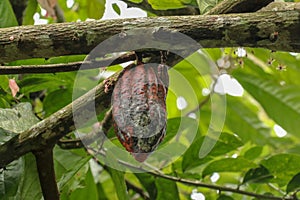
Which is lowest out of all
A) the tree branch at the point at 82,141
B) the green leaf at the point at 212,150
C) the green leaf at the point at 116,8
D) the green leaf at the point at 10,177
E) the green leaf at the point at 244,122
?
the green leaf at the point at 244,122

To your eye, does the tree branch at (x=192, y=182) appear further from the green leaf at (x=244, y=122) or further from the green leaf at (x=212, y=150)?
the green leaf at (x=244, y=122)

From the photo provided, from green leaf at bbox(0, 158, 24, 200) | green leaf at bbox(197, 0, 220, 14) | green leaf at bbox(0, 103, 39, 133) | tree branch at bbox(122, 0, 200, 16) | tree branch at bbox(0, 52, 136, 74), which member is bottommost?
green leaf at bbox(0, 158, 24, 200)

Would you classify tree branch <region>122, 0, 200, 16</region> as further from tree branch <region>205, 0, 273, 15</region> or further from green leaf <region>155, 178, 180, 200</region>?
tree branch <region>205, 0, 273, 15</region>

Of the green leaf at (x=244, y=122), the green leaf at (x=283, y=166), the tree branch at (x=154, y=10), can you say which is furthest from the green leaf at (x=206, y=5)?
the green leaf at (x=244, y=122)

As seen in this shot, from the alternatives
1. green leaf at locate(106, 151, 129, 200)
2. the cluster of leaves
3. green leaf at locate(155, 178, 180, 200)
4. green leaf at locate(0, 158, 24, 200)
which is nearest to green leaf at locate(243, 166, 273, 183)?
the cluster of leaves

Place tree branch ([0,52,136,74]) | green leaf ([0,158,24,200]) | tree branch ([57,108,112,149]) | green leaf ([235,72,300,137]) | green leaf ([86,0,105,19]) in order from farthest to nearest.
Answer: green leaf ([235,72,300,137])
green leaf ([86,0,105,19])
tree branch ([57,108,112,149])
green leaf ([0,158,24,200])
tree branch ([0,52,136,74])

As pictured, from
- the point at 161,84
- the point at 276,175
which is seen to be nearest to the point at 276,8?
the point at 161,84

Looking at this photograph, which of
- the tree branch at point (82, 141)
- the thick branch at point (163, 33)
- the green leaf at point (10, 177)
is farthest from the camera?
the tree branch at point (82, 141)

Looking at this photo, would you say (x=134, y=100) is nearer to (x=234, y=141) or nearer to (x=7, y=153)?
(x=7, y=153)
